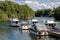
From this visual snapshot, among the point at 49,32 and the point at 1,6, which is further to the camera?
the point at 1,6

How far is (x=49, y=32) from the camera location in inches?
2089

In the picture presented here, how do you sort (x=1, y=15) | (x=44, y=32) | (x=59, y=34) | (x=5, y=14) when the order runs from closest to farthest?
(x=59, y=34) → (x=44, y=32) → (x=1, y=15) → (x=5, y=14)

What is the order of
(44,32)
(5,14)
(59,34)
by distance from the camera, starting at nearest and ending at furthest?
(59,34) → (44,32) → (5,14)

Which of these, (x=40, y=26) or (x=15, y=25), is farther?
(x=15, y=25)

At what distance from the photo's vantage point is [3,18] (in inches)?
6137

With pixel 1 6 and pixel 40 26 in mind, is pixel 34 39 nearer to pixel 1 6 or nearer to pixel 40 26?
pixel 40 26

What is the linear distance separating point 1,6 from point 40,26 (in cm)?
11242

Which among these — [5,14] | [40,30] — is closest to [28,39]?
[40,30]

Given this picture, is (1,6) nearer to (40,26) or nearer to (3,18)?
(3,18)

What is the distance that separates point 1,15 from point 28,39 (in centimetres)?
10355

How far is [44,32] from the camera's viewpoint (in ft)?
171

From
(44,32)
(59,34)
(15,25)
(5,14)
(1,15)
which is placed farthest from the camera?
(5,14)

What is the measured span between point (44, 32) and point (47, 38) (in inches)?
115

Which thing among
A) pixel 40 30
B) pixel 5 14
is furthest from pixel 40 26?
pixel 5 14
